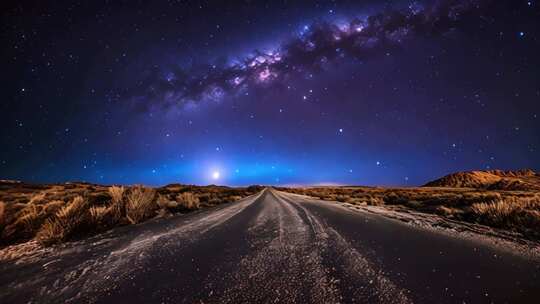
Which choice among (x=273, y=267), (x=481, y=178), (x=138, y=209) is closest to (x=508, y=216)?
(x=273, y=267)

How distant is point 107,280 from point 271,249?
2.01 meters

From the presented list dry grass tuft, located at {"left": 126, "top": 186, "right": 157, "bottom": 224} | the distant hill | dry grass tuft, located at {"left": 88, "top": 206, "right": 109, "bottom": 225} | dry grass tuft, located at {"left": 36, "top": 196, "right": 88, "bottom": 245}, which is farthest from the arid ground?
the distant hill

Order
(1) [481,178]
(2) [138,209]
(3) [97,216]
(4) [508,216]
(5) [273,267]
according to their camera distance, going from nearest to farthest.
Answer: (5) [273,267], (3) [97,216], (4) [508,216], (2) [138,209], (1) [481,178]

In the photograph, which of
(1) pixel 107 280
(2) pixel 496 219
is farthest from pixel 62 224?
(2) pixel 496 219

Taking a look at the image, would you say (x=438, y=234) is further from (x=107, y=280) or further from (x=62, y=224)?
(x=62, y=224)

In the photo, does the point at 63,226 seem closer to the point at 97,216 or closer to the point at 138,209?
the point at 97,216

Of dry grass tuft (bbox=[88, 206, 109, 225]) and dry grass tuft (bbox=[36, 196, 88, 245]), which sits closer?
dry grass tuft (bbox=[36, 196, 88, 245])

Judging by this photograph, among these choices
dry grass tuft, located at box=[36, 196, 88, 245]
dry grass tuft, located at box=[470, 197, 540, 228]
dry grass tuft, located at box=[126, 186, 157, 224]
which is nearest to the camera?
dry grass tuft, located at box=[36, 196, 88, 245]

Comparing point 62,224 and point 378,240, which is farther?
point 62,224

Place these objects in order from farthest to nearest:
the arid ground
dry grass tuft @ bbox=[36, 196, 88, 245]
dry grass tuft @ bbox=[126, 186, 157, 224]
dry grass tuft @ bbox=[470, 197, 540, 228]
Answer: dry grass tuft @ bbox=[126, 186, 157, 224], dry grass tuft @ bbox=[470, 197, 540, 228], dry grass tuft @ bbox=[36, 196, 88, 245], the arid ground

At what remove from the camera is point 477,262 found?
2814 mm

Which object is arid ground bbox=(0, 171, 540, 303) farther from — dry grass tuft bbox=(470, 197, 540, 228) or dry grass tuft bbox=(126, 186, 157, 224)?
dry grass tuft bbox=(126, 186, 157, 224)

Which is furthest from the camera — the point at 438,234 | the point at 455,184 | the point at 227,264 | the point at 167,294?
the point at 455,184

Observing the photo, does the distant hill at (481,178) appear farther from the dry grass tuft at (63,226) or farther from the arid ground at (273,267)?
the dry grass tuft at (63,226)
